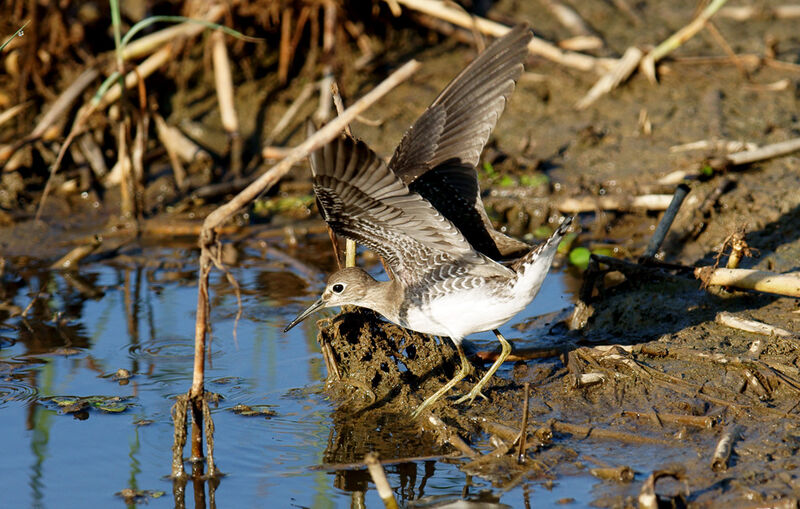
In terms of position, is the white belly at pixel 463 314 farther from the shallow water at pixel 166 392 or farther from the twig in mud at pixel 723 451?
the twig in mud at pixel 723 451

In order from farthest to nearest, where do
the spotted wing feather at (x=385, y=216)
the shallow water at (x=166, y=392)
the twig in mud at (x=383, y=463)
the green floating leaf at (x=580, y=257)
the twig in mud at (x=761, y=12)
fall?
the twig in mud at (x=761, y=12)
the green floating leaf at (x=580, y=257)
the twig in mud at (x=383, y=463)
the shallow water at (x=166, y=392)
the spotted wing feather at (x=385, y=216)

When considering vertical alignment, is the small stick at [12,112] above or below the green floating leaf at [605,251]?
above

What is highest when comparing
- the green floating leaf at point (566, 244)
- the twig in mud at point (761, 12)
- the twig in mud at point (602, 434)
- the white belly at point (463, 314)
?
the twig in mud at point (761, 12)

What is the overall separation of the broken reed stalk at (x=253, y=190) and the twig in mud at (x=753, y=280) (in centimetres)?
292

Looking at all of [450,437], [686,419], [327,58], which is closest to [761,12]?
[327,58]

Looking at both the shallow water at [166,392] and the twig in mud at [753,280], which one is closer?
the shallow water at [166,392]

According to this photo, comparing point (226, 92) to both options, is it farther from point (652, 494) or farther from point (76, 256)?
point (652, 494)

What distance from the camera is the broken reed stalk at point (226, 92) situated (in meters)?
8.59

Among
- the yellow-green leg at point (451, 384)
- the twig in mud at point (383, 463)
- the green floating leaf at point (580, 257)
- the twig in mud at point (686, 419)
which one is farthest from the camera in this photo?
the green floating leaf at point (580, 257)

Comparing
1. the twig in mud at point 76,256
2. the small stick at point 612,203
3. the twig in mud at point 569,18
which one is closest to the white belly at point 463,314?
the small stick at point 612,203

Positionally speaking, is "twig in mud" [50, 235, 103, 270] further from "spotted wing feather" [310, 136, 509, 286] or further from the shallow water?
"spotted wing feather" [310, 136, 509, 286]

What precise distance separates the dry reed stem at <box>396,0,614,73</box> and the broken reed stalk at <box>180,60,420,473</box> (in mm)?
5543

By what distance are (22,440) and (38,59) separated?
486cm

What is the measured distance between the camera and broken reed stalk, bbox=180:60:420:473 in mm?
3057
